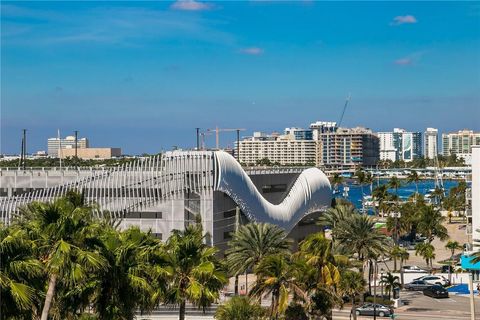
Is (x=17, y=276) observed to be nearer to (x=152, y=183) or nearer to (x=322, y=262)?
(x=322, y=262)

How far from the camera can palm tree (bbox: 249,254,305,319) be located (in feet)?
116

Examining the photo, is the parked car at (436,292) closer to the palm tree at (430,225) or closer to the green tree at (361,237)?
the green tree at (361,237)

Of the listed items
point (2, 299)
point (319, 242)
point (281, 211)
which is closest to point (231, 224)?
point (281, 211)

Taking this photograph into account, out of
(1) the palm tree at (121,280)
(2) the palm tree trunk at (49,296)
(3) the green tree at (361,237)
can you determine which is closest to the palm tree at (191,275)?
(1) the palm tree at (121,280)

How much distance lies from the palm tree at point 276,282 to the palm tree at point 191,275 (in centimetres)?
255

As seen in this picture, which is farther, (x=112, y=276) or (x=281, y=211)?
(x=281, y=211)

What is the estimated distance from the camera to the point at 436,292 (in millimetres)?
72688

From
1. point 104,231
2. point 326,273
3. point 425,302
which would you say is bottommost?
point 425,302

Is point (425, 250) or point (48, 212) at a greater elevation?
point (48, 212)

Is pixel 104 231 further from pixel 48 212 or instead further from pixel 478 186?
pixel 478 186

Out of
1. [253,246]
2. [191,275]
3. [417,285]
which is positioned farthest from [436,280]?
[191,275]

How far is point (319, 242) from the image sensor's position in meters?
40.1

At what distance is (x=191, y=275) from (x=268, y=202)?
5538 centimetres

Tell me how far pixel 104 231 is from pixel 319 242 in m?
14.8
